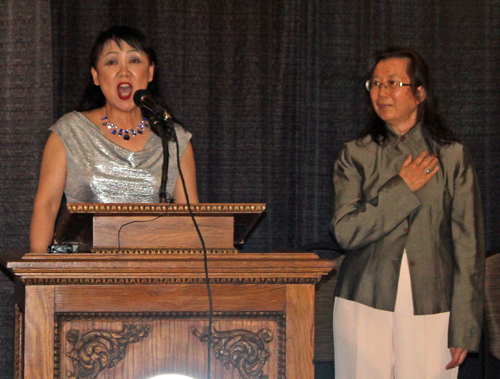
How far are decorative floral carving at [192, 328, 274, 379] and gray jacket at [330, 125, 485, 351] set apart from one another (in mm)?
730

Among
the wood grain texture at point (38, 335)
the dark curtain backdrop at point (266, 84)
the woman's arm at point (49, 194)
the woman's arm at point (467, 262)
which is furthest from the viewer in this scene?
the dark curtain backdrop at point (266, 84)

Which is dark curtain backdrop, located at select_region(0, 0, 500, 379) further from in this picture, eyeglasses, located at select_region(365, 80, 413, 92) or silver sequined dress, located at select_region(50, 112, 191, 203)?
eyeglasses, located at select_region(365, 80, 413, 92)

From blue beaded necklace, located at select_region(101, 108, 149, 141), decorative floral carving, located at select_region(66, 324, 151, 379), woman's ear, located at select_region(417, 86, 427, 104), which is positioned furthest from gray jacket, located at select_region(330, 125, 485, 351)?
decorative floral carving, located at select_region(66, 324, 151, 379)

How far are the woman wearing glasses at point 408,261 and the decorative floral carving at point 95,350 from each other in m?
0.90

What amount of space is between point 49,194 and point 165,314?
109 centimetres

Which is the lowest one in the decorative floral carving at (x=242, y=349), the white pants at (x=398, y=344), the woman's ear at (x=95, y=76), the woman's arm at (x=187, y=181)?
the white pants at (x=398, y=344)

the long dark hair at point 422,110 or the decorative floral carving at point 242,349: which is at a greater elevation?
the long dark hair at point 422,110

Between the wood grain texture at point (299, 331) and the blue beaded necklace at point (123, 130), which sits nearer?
the wood grain texture at point (299, 331)

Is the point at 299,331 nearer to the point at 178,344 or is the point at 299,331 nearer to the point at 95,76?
the point at 178,344

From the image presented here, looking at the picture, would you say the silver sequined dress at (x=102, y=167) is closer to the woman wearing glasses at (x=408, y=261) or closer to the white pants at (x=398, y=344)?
the woman wearing glasses at (x=408, y=261)

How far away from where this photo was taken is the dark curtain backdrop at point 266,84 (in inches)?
116

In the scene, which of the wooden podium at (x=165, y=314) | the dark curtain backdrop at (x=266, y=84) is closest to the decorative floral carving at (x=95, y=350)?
the wooden podium at (x=165, y=314)

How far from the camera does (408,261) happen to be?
6.48 ft

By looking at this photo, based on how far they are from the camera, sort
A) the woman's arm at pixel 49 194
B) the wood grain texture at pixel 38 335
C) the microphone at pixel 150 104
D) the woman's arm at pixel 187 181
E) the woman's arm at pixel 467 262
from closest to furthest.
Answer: the wood grain texture at pixel 38 335, the microphone at pixel 150 104, the woman's arm at pixel 467 262, the woman's arm at pixel 49 194, the woman's arm at pixel 187 181
